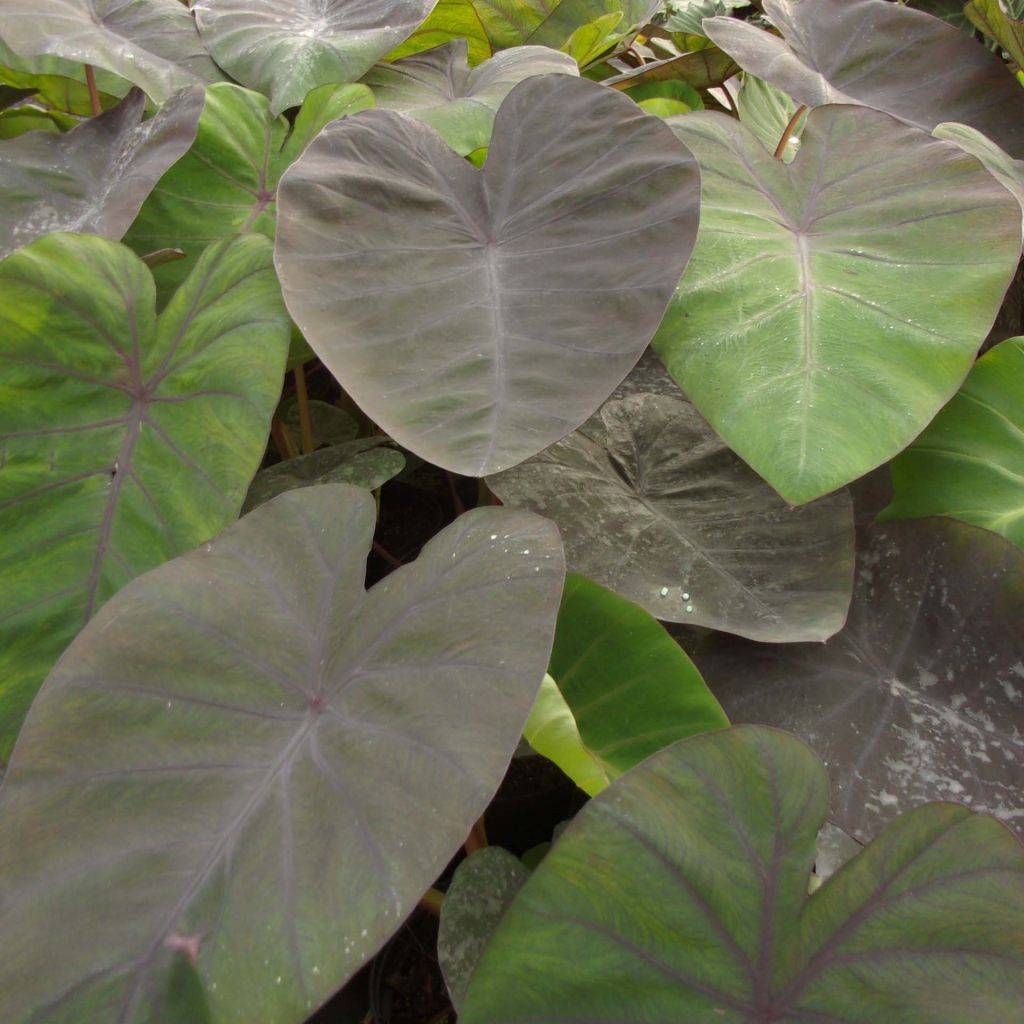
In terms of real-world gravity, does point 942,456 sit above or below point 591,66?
below

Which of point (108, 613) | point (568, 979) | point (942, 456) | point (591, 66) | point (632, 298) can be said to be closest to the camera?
point (568, 979)

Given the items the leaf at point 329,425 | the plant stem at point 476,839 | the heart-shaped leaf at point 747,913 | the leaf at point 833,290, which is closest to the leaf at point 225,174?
the leaf at point 329,425

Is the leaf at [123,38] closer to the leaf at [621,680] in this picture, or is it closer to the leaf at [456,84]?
the leaf at [456,84]

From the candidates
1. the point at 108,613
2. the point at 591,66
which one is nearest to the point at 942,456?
the point at 108,613

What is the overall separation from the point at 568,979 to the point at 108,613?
0.40 meters

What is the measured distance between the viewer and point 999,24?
4.09 ft

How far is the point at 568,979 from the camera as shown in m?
0.55

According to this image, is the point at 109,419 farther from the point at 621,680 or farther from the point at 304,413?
the point at 621,680

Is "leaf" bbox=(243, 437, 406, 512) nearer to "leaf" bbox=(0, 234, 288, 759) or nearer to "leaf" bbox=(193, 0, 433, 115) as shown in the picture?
"leaf" bbox=(0, 234, 288, 759)

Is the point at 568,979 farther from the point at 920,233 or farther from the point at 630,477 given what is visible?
the point at 920,233

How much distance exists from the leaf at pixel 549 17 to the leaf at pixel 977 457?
81 centimetres

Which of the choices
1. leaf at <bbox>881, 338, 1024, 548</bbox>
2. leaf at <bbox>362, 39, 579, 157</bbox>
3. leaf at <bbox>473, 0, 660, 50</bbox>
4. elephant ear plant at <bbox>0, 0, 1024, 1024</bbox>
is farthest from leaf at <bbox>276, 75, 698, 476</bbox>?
leaf at <bbox>473, 0, 660, 50</bbox>

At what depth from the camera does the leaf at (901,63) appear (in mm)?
1225

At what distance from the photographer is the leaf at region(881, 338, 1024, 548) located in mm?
914
